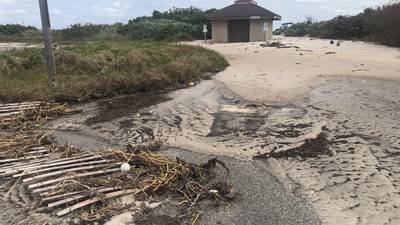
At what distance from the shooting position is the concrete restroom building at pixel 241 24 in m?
35.7

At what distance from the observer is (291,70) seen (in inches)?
702

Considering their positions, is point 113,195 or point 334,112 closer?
point 113,195

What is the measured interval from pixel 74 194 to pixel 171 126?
166 inches

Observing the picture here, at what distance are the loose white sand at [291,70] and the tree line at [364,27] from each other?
13.4ft

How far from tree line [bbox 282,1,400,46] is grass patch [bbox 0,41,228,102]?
1399 cm

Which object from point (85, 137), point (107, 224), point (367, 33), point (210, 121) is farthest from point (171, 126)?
point (367, 33)

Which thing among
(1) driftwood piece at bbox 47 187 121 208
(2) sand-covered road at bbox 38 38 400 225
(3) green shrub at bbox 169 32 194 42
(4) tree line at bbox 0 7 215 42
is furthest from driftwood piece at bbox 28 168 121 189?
Answer: (3) green shrub at bbox 169 32 194 42

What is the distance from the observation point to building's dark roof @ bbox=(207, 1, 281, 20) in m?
35.6

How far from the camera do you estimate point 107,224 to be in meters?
5.37

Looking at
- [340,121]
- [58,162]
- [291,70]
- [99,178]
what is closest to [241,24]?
[291,70]

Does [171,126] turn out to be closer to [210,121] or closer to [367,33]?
[210,121]

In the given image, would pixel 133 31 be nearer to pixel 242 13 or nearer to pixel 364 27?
pixel 242 13

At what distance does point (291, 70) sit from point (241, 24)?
63.5 feet

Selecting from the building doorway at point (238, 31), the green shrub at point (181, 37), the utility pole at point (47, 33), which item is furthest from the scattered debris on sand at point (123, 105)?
the building doorway at point (238, 31)
